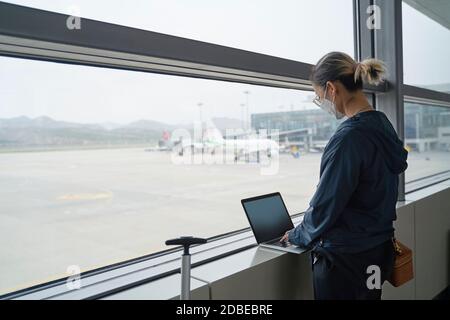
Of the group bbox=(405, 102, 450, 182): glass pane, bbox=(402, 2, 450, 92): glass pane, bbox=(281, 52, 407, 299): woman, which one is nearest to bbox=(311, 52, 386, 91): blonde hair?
bbox=(281, 52, 407, 299): woman

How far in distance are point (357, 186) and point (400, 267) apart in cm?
51

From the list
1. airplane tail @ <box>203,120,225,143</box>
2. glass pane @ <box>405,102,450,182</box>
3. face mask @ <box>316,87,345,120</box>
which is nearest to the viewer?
face mask @ <box>316,87,345,120</box>

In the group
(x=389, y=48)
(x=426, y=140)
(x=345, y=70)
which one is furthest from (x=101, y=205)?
(x=426, y=140)

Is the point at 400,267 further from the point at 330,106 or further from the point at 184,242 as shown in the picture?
the point at 184,242

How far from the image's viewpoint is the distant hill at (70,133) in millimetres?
1205

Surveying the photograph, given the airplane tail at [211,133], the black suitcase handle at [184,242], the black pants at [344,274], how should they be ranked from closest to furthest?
the black suitcase handle at [184,242]
the black pants at [344,274]
the airplane tail at [211,133]

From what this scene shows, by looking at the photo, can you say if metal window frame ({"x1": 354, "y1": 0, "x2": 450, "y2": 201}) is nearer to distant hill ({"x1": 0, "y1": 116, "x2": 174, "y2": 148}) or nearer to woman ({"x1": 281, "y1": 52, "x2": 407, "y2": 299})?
woman ({"x1": 281, "y1": 52, "x2": 407, "y2": 299})

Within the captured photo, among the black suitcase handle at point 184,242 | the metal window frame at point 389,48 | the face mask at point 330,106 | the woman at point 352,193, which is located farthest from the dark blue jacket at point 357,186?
the metal window frame at point 389,48

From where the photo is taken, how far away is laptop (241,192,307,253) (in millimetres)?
1570

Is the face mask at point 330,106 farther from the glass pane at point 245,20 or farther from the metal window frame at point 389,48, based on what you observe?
the metal window frame at point 389,48

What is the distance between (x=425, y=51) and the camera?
374 cm

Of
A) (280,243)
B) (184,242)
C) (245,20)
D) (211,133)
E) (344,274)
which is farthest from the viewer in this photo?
(245,20)

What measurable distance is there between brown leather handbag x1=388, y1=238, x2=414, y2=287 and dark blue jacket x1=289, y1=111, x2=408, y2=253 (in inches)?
8.3

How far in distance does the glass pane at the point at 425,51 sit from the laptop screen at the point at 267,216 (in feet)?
6.80
